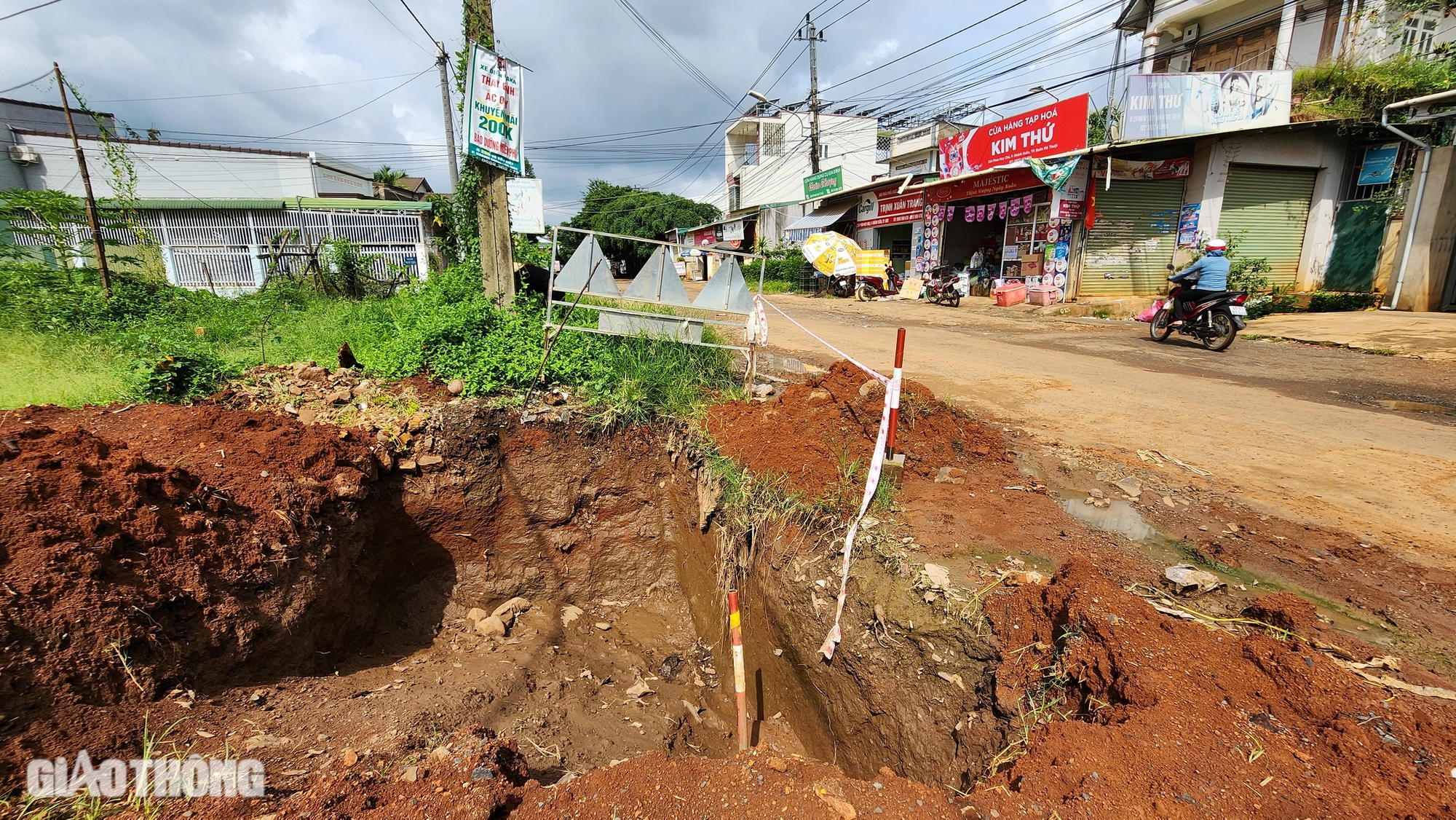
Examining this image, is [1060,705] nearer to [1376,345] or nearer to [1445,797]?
[1445,797]

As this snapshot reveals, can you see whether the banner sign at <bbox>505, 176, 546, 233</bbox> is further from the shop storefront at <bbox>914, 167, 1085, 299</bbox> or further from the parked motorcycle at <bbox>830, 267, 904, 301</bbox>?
the shop storefront at <bbox>914, 167, 1085, 299</bbox>

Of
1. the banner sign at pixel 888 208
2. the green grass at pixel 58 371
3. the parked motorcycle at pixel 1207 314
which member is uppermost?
the banner sign at pixel 888 208

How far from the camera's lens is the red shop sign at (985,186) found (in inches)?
588

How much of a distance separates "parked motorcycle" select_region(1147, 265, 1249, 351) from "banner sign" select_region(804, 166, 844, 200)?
47.6 feet

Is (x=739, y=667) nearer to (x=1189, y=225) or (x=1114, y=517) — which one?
(x=1114, y=517)

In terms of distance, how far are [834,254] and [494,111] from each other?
606 inches

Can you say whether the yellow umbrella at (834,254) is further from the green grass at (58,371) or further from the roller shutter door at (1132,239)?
the green grass at (58,371)

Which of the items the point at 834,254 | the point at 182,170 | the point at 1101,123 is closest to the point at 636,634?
the point at 834,254

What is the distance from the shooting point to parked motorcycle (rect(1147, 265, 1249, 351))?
28.3 feet

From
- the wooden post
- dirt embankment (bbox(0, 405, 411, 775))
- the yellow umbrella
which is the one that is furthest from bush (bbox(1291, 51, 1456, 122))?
dirt embankment (bbox(0, 405, 411, 775))

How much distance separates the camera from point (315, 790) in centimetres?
183

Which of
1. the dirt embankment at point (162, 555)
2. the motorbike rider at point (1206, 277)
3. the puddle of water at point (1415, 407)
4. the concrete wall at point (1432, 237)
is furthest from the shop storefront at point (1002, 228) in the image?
the dirt embankment at point (162, 555)

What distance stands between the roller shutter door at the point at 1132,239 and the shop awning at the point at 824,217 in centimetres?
982

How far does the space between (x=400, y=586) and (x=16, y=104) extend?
108 feet
